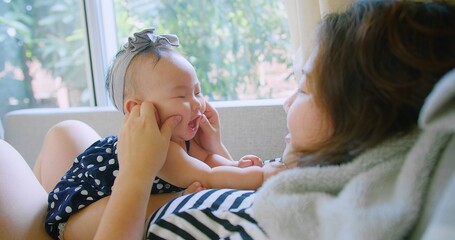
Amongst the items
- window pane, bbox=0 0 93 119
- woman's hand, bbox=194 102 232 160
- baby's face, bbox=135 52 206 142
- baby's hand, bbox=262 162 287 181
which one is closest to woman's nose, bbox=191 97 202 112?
baby's face, bbox=135 52 206 142

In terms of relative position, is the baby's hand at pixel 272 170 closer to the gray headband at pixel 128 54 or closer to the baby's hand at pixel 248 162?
the baby's hand at pixel 248 162

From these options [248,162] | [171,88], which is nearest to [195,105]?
[171,88]

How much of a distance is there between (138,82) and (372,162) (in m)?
0.61

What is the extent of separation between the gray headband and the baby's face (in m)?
0.04

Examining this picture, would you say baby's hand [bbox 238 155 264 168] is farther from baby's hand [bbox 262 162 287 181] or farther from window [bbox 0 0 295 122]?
window [bbox 0 0 295 122]

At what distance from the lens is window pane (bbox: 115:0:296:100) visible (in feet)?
6.56

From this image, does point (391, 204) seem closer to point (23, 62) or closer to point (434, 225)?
point (434, 225)

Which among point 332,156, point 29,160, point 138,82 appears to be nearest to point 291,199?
point 332,156

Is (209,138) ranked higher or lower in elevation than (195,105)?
lower

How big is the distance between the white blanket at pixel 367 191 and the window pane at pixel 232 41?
142 centimetres

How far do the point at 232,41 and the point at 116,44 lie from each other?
2.18 feet

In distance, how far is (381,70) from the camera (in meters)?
0.57

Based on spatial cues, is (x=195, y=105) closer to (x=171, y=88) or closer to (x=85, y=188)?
(x=171, y=88)

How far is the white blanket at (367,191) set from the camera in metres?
0.50
